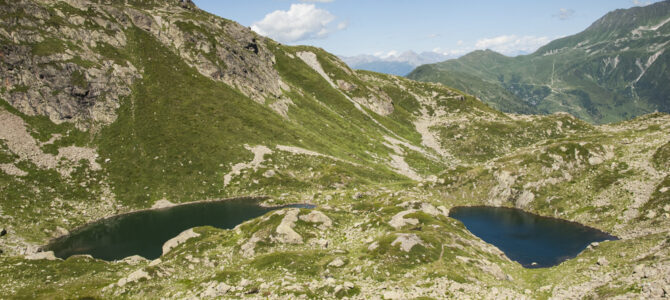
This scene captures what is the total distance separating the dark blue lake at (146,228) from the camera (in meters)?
69.2

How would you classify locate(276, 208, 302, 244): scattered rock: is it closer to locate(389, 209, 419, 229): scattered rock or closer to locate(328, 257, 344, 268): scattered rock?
locate(328, 257, 344, 268): scattered rock

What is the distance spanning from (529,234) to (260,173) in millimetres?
75987

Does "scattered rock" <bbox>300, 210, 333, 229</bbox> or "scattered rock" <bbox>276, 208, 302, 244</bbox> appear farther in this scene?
"scattered rock" <bbox>300, 210, 333, 229</bbox>

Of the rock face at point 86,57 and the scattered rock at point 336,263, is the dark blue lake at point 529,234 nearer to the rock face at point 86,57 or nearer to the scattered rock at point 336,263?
the scattered rock at point 336,263

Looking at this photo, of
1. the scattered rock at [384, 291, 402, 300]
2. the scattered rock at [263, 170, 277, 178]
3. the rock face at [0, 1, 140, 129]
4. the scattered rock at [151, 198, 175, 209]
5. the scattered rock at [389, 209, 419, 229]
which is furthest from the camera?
the scattered rock at [263, 170, 277, 178]

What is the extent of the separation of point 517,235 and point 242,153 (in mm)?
85199

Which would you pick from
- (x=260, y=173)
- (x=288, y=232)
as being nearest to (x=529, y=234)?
(x=288, y=232)

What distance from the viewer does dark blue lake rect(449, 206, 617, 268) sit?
62841 millimetres

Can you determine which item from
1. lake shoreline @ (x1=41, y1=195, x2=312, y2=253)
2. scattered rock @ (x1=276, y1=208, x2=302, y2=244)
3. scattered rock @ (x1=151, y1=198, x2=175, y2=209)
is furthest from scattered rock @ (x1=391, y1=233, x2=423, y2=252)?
scattered rock @ (x1=151, y1=198, x2=175, y2=209)

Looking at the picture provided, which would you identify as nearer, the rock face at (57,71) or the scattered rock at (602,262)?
the scattered rock at (602,262)

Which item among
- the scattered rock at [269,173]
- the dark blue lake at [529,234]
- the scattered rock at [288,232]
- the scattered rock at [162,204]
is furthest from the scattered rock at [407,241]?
the scattered rock at [162,204]

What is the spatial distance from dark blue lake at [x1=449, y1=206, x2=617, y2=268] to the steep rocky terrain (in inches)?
181

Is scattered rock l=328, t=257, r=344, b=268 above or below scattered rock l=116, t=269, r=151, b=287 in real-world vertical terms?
below

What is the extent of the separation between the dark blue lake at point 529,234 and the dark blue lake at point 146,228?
55.3 meters
